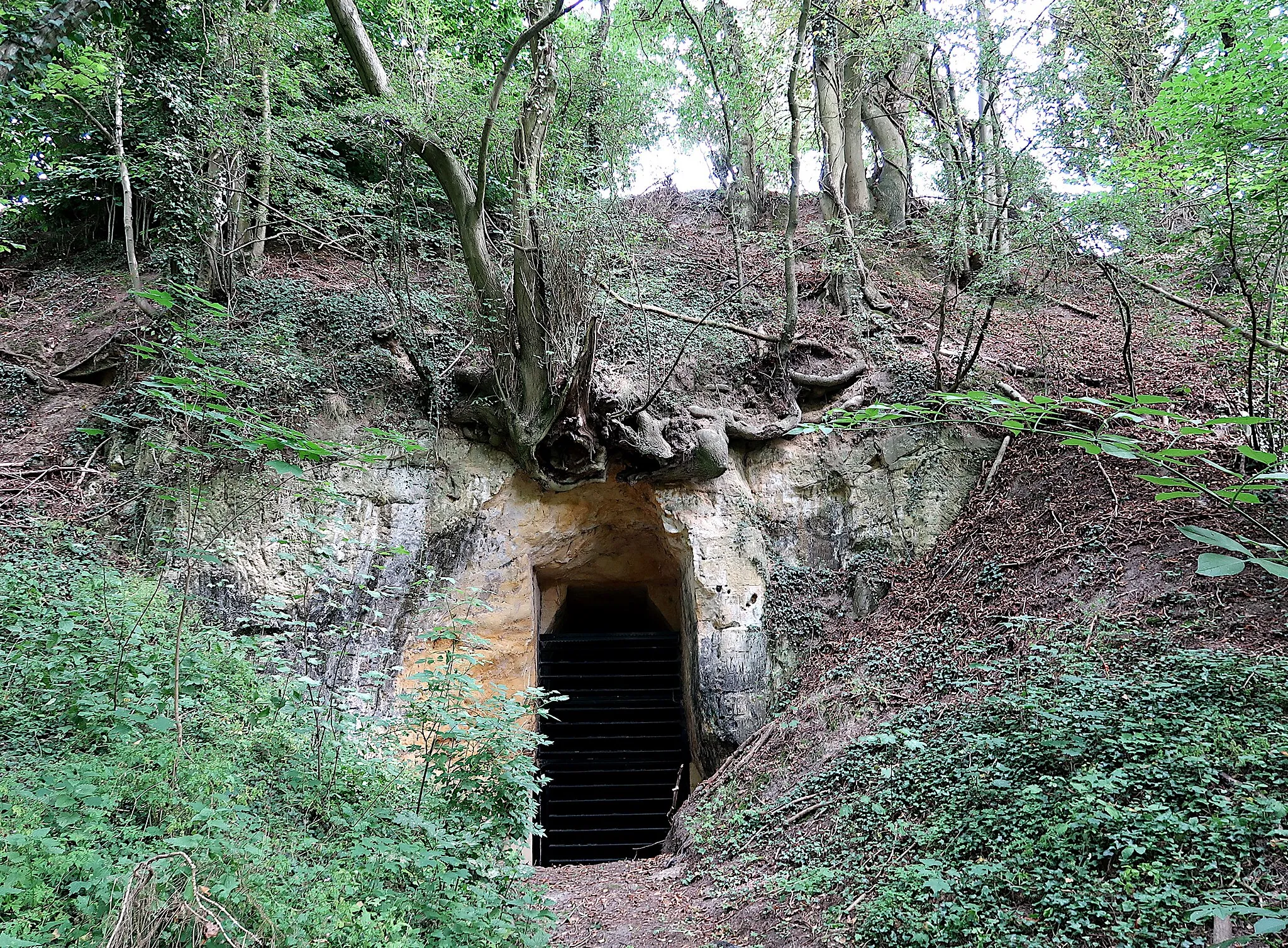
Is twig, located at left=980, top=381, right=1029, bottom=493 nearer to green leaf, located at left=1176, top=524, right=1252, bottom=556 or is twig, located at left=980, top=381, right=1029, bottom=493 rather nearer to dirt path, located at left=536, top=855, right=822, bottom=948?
dirt path, located at left=536, top=855, right=822, bottom=948

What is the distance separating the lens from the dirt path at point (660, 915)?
394cm

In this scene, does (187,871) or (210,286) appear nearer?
(187,871)

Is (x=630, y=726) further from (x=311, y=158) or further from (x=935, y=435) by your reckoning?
(x=311, y=158)

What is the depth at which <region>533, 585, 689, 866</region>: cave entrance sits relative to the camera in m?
7.70

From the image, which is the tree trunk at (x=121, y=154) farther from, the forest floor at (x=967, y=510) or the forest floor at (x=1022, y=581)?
the forest floor at (x=1022, y=581)

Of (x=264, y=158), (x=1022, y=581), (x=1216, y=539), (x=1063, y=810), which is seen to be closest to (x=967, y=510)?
(x=1022, y=581)

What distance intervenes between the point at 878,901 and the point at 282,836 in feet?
9.26

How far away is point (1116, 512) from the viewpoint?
5934 mm

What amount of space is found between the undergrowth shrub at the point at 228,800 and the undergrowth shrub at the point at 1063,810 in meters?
1.75

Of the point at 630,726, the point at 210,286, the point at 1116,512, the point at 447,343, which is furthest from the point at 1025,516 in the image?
the point at 210,286

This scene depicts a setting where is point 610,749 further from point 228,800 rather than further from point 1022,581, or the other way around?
point 228,800

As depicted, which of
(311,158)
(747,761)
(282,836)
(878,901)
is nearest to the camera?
(282,836)

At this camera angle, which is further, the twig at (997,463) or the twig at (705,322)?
the twig at (705,322)

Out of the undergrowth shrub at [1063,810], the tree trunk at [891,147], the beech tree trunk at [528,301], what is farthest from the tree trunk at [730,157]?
the undergrowth shrub at [1063,810]
